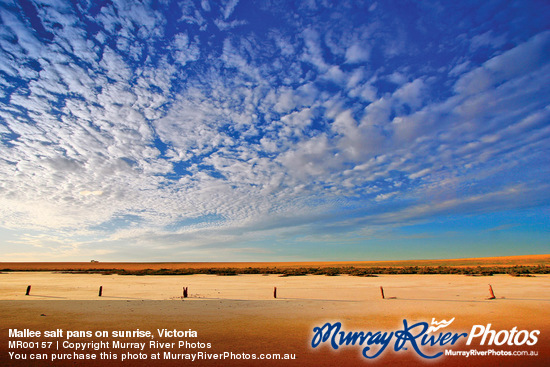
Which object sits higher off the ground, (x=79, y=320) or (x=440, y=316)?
(x=79, y=320)

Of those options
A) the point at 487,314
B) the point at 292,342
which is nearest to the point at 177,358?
the point at 292,342

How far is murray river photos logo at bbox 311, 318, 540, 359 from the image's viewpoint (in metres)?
10.3

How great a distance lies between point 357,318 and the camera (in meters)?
14.9

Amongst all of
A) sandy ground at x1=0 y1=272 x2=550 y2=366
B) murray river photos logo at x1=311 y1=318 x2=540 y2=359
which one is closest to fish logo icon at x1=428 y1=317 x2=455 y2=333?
murray river photos logo at x1=311 y1=318 x2=540 y2=359

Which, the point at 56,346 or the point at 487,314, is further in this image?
the point at 487,314

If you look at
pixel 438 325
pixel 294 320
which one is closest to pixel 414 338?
pixel 438 325

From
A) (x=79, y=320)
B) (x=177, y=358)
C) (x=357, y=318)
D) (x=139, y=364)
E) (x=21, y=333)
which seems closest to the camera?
(x=139, y=364)

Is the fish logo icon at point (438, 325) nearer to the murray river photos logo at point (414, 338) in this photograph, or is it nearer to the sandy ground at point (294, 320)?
the murray river photos logo at point (414, 338)

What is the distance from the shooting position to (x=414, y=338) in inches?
445

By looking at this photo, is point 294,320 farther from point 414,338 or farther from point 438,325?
point 438,325

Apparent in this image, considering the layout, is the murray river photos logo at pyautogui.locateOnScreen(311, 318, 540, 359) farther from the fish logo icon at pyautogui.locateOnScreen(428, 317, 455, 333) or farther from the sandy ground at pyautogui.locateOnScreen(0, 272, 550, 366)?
the sandy ground at pyautogui.locateOnScreen(0, 272, 550, 366)

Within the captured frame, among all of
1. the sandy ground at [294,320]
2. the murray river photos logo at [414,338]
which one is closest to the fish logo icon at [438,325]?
the murray river photos logo at [414,338]

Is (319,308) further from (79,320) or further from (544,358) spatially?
(79,320)

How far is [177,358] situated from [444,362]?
8.62 meters
